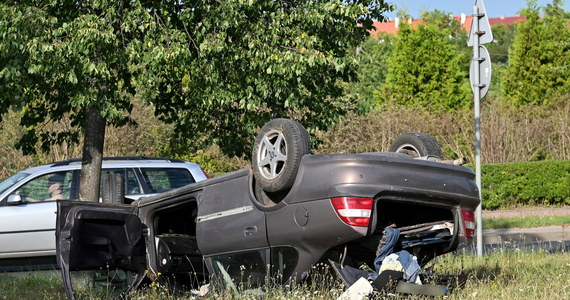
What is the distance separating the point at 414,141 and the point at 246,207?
1.67 metres

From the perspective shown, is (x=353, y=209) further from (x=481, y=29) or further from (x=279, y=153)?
(x=481, y=29)

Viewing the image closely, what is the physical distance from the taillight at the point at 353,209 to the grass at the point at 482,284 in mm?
591

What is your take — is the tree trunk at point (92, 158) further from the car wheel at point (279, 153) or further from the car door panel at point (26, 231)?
the car wheel at point (279, 153)

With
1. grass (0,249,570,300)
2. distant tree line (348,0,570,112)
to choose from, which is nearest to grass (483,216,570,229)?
grass (0,249,570,300)

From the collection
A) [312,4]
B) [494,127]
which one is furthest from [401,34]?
[312,4]

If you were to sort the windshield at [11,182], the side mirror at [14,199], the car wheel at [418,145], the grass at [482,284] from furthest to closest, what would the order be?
1. the windshield at [11,182]
2. the side mirror at [14,199]
3. the car wheel at [418,145]
4. the grass at [482,284]

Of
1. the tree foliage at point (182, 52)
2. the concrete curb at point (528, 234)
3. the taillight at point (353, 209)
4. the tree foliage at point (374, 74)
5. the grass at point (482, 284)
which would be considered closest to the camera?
the taillight at point (353, 209)

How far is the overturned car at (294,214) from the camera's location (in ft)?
19.4

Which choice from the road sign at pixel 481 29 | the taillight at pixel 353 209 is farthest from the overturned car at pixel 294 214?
the road sign at pixel 481 29

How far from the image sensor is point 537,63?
34.8m

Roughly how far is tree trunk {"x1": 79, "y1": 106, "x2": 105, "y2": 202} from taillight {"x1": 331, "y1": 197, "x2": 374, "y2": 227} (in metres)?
7.05

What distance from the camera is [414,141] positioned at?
7199 millimetres

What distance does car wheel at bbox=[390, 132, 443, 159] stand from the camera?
23.3ft

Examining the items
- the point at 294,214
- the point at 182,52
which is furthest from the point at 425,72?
the point at 294,214
